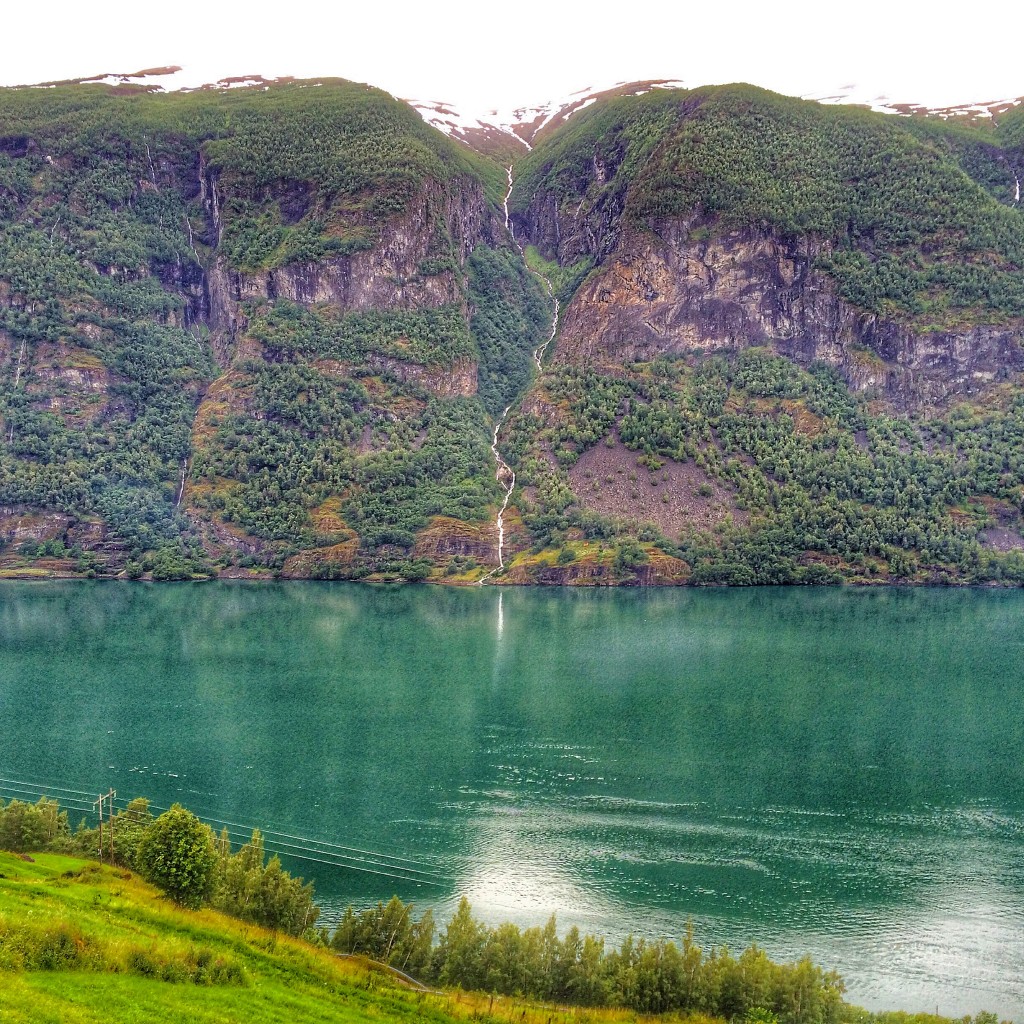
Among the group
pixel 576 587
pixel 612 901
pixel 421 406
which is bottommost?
pixel 576 587

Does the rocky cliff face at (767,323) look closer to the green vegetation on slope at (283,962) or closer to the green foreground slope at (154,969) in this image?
the green vegetation on slope at (283,962)

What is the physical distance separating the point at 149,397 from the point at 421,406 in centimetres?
4904

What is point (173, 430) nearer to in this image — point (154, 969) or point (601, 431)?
point (601, 431)

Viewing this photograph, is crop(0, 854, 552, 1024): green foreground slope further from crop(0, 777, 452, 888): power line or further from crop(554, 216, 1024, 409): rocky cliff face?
crop(554, 216, 1024, 409): rocky cliff face

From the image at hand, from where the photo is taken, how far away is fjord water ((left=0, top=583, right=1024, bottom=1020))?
144 ft

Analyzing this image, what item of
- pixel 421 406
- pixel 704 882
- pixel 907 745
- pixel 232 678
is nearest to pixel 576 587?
pixel 421 406

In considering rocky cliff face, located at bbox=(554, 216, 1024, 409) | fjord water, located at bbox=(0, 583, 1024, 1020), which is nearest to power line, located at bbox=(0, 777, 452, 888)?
fjord water, located at bbox=(0, 583, 1024, 1020)

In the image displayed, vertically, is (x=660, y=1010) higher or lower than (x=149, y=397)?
lower

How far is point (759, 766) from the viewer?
6228 centimetres

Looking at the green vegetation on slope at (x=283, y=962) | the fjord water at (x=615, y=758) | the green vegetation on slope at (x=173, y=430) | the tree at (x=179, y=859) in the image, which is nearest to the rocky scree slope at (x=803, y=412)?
the green vegetation on slope at (x=173, y=430)

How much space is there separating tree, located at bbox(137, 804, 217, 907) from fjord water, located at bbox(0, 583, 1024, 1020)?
665 centimetres

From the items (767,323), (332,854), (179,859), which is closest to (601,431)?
(767,323)

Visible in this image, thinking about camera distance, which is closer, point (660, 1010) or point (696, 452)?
point (660, 1010)

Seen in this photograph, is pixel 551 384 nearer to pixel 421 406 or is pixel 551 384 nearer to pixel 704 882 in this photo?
pixel 421 406
